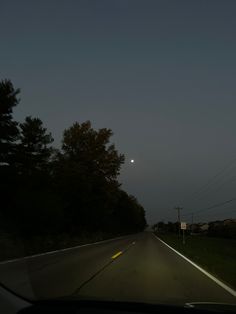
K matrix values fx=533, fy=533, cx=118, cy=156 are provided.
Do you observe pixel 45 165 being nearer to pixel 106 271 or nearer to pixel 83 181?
pixel 83 181

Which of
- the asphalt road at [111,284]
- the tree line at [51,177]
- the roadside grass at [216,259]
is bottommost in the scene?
the asphalt road at [111,284]

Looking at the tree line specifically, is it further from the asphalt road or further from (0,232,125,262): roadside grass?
the asphalt road

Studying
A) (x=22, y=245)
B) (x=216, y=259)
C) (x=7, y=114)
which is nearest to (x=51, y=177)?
(x=7, y=114)

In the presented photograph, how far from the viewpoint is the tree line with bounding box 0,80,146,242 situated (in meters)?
46.2

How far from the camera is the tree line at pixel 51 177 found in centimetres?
4622

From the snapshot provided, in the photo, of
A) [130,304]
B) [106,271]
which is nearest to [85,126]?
[106,271]

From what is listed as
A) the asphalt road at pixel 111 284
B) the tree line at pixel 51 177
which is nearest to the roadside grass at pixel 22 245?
the tree line at pixel 51 177

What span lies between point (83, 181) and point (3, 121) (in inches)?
1139

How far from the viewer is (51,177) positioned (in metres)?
66.3

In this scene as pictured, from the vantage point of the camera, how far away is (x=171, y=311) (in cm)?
568

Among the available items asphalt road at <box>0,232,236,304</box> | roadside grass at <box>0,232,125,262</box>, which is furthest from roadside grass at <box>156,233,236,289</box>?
roadside grass at <box>0,232,125,262</box>

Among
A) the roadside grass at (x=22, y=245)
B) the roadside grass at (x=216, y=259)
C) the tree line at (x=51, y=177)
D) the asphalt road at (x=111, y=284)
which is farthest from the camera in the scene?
the tree line at (x=51, y=177)

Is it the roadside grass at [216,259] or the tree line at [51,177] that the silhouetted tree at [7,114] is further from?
the roadside grass at [216,259]

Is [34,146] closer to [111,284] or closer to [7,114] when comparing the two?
[7,114]
